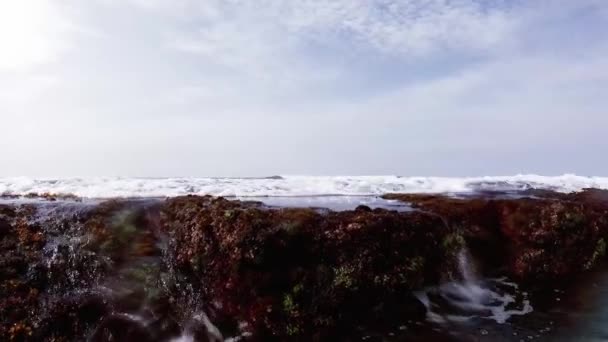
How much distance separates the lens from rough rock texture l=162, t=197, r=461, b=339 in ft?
32.2

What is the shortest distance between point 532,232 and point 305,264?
7.21 m

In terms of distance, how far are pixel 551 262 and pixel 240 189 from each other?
1159 centimetres

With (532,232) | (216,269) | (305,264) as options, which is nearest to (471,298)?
(532,232)

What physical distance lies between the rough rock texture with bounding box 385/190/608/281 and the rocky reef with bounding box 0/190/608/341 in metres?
0.09

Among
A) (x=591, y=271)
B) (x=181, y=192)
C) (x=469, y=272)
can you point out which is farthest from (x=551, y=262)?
(x=181, y=192)

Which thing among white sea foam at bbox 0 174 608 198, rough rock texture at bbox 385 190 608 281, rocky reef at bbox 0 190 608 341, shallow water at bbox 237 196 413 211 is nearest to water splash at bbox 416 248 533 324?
rocky reef at bbox 0 190 608 341

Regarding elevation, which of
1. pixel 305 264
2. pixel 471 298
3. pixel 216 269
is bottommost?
pixel 471 298

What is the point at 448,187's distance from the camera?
2092 cm

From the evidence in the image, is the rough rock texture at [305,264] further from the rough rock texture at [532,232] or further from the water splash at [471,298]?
the rough rock texture at [532,232]

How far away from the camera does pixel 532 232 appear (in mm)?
13391

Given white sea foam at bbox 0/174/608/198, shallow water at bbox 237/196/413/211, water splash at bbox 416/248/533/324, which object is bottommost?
water splash at bbox 416/248/533/324

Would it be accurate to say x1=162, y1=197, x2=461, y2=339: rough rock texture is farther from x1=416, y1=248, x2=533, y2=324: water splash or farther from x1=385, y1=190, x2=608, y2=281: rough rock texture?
x1=385, y1=190, x2=608, y2=281: rough rock texture

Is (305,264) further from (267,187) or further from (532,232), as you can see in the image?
(267,187)

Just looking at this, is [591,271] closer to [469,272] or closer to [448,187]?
[469,272]
